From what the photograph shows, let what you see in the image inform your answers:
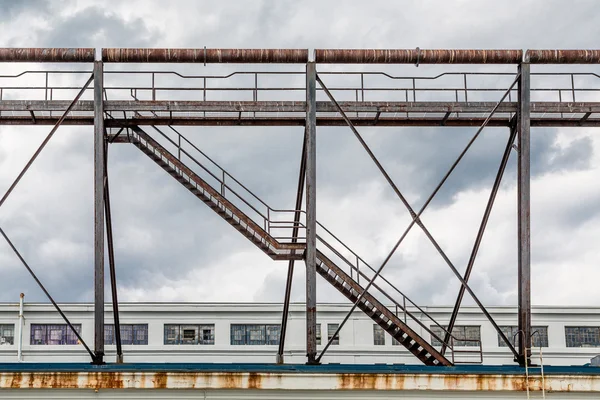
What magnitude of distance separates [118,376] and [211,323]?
2179 cm

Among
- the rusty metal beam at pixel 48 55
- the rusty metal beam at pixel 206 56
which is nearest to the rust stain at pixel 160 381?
the rusty metal beam at pixel 206 56

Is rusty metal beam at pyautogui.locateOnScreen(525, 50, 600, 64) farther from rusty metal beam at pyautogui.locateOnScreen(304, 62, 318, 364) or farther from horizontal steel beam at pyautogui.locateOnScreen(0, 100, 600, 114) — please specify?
rusty metal beam at pyautogui.locateOnScreen(304, 62, 318, 364)

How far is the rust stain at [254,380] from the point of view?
15.9 meters

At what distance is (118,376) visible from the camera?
52.4 feet

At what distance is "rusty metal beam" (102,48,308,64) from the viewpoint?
20.0 meters

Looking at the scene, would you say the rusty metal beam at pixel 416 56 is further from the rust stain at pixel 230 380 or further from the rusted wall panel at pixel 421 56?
the rust stain at pixel 230 380

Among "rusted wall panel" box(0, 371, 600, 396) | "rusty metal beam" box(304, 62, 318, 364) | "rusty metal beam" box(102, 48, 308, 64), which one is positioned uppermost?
"rusty metal beam" box(102, 48, 308, 64)

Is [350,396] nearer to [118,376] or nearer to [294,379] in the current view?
[294,379]

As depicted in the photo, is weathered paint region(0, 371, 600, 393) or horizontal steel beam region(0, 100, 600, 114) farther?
horizontal steel beam region(0, 100, 600, 114)

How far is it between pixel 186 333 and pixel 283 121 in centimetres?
1843

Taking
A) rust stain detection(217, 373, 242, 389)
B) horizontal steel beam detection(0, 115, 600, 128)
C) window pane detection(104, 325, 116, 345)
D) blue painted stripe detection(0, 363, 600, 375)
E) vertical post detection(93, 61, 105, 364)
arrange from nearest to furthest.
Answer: rust stain detection(217, 373, 242, 389), blue painted stripe detection(0, 363, 600, 375), vertical post detection(93, 61, 105, 364), horizontal steel beam detection(0, 115, 600, 128), window pane detection(104, 325, 116, 345)

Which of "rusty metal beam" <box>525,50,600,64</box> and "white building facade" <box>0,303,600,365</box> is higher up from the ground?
"rusty metal beam" <box>525,50,600,64</box>

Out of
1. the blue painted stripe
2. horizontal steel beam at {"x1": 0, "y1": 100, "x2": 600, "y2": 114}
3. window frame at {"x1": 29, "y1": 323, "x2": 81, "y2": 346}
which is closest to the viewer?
the blue painted stripe

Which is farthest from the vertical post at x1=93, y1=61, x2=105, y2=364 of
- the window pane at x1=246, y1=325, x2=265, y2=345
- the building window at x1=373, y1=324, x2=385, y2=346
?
the building window at x1=373, y1=324, x2=385, y2=346
